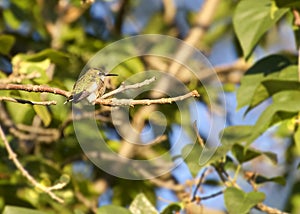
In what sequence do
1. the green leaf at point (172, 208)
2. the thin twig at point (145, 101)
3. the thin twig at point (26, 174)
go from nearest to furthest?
the thin twig at point (145, 101)
the thin twig at point (26, 174)
the green leaf at point (172, 208)

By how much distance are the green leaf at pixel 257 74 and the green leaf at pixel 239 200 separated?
6.9 inches

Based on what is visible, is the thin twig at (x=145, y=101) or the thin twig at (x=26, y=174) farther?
the thin twig at (x=26, y=174)

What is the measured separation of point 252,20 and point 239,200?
0.33 m

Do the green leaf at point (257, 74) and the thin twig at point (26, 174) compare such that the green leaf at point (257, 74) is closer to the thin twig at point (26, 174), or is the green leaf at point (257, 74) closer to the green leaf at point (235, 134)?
the green leaf at point (235, 134)

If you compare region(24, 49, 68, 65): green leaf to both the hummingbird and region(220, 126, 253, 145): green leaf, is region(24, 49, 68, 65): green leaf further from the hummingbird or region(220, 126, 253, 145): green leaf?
the hummingbird

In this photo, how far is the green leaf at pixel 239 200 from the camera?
3.58 feet

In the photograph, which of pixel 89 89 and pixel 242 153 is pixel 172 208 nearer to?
pixel 242 153

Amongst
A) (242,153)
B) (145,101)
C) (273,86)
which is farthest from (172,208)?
(145,101)

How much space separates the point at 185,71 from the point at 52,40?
35 centimetres

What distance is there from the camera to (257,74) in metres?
1.28

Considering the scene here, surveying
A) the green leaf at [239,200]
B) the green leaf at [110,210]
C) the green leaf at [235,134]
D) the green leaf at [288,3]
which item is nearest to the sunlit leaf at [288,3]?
the green leaf at [288,3]

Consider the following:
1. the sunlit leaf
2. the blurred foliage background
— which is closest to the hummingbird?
the blurred foliage background

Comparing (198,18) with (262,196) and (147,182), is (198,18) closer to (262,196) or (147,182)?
(147,182)

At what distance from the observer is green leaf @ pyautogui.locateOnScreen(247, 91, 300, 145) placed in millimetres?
1119
